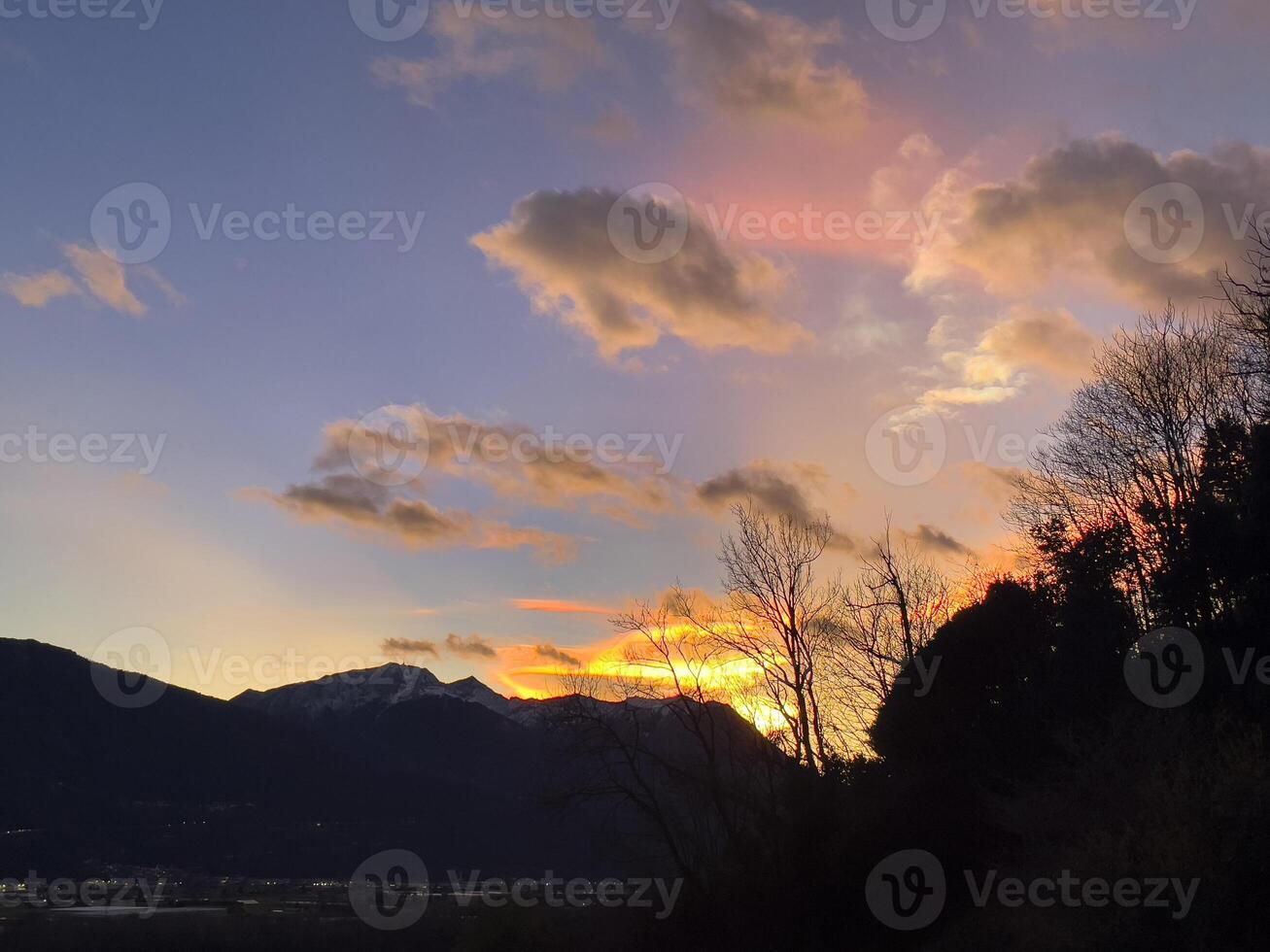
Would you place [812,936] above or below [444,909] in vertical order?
above

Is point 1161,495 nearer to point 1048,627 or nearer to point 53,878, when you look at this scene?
point 1048,627

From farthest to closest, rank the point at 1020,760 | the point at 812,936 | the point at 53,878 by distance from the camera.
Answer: the point at 53,878 → the point at 1020,760 → the point at 812,936

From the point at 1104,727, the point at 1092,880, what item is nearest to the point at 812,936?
the point at 1104,727

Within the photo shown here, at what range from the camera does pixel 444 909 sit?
11662 cm

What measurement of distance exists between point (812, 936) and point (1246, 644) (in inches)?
637

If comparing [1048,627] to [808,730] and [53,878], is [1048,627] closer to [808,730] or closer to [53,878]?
[808,730]

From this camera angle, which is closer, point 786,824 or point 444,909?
point 786,824

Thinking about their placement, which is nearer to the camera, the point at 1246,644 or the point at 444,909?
the point at 1246,644

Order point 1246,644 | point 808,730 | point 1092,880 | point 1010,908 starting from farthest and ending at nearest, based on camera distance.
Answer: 1. point 808,730
2. point 1246,644
3. point 1010,908
4. point 1092,880

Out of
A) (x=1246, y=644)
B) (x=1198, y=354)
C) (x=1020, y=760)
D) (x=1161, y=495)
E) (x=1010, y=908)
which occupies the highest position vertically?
(x=1198, y=354)

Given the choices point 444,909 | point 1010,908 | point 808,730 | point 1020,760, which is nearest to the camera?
point 1010,908

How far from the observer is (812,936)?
3212cm

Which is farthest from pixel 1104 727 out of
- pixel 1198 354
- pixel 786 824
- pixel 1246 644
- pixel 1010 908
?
pixel 1198 354

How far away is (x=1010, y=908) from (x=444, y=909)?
10479 centimetres
